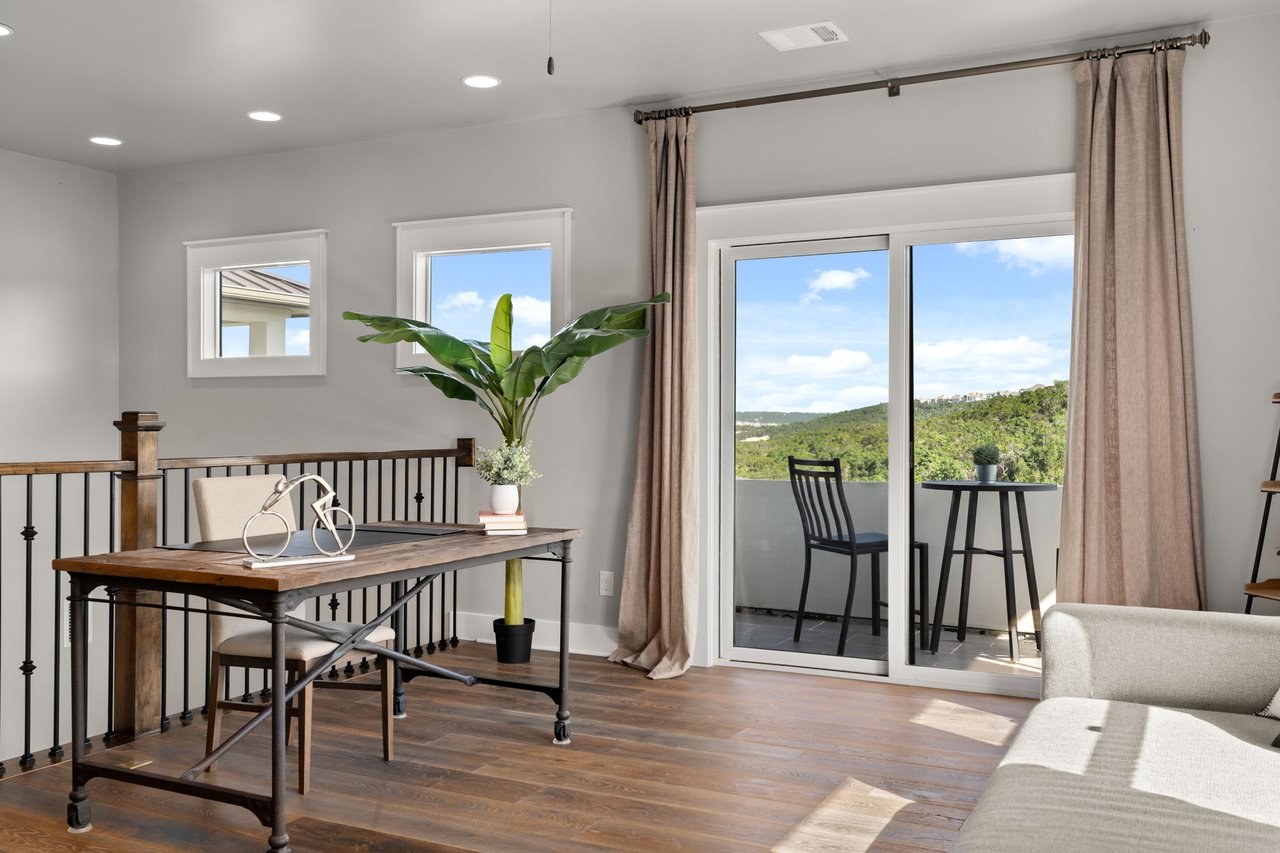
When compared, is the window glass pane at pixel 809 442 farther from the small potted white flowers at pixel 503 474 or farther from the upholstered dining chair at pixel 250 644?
the upholstered dining chair at pixel 250 644

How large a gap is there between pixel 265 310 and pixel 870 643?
13.2ft

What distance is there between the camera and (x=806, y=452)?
504 cm

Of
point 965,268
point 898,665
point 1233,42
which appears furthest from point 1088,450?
point 1233,42

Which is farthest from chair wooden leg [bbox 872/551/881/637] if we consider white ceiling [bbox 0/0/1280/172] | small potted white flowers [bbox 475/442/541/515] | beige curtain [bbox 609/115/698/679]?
white ceiling [bbox 0/0/1280/172]

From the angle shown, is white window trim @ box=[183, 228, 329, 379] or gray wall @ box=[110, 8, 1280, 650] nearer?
gray wall @ box=[110, 8, 1280, 650]

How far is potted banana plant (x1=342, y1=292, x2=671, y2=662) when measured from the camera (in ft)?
15.9

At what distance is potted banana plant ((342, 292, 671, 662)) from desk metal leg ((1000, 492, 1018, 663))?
1.76m

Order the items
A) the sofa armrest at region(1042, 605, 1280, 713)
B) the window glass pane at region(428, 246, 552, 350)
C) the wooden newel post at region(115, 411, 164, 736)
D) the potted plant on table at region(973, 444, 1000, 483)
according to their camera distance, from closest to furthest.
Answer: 1. the sofa armrest at region(1042, 605, 1280, 713)
2. the wooden newel post at region(115, 411, 164, 736)
3. the potted plant on table at region(973, 444, 1000, 483)
4. the window glass pane at region(428, 246, 552, 350)

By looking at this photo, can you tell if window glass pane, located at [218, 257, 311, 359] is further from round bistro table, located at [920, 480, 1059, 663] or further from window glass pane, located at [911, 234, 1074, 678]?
round bistro table, located at [920, 480, 1059, 663]

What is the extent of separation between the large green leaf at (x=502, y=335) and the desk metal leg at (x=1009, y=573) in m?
2.36

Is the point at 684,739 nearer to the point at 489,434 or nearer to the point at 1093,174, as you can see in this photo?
the point at 489,434

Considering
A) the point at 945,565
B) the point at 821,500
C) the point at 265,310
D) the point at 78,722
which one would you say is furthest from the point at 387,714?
the point at 265,310

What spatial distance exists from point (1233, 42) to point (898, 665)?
2893mm

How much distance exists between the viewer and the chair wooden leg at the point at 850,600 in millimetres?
4918
